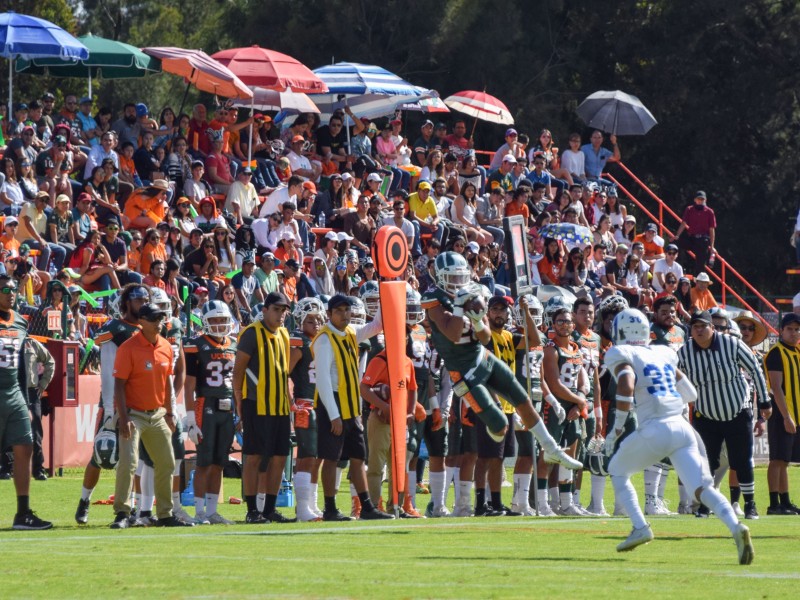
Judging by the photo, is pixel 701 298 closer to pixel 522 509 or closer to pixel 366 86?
pixel 366 86

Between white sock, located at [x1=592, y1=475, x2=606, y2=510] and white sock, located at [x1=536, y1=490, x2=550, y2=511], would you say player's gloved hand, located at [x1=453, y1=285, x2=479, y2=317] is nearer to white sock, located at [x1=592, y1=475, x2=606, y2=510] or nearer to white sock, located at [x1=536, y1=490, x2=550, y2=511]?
white sock, located at [x1=536, y1=490, x2=550, y2=511]

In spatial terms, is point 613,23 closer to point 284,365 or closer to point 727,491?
point 727,491

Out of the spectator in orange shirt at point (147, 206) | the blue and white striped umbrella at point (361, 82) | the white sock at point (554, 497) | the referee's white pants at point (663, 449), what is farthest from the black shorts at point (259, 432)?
the blue and white striped umbrella at point (361, 82)

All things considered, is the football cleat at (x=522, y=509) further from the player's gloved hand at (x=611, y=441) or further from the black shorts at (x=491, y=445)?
the player's gloved hand at (x=611, y=441)

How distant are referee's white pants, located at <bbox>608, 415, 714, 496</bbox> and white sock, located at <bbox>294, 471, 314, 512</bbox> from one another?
12.0ft

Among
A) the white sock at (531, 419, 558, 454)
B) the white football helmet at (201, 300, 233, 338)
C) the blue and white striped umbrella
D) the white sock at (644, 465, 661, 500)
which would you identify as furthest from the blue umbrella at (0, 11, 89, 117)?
the white sock at (531, 419, 558, 454)

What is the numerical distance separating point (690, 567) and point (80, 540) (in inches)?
171

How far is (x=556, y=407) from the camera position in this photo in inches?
552

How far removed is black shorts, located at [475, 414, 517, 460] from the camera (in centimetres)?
1411

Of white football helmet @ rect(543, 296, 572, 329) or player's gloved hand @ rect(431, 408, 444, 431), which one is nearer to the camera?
player's gloved hand @ rect(431, 408, 444, 431)

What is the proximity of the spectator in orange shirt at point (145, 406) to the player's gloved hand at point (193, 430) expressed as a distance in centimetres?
59

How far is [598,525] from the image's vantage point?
12.9m

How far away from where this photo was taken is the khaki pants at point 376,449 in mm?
13984

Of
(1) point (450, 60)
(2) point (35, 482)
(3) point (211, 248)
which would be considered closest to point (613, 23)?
(1) point (450, 60)
